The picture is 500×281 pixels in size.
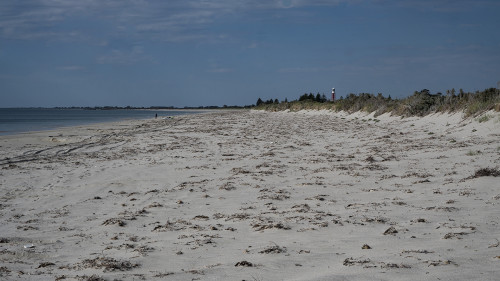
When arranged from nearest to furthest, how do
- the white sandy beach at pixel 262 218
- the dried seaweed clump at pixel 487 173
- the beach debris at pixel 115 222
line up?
the white sandy beach at pixel 262 218, the beach debris at pixel 115 222, the dried seaweed clump at pixel 487 173

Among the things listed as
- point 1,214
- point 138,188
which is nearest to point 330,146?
point 138,188

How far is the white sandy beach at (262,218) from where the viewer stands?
13.6 feet

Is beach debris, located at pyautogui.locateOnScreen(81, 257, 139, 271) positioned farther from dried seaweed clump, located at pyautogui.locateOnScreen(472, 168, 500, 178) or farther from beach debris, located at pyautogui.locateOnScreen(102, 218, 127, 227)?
dried seaweed clump, located at pyautogui.locateOnScreen(472, 168, 500, 178)

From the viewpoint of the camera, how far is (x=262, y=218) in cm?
612

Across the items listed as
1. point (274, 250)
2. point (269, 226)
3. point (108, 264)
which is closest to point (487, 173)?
point (269, 226)

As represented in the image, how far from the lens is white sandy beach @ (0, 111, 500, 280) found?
416 centimetres

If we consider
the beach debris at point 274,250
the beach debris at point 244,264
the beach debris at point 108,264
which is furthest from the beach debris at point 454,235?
the beach debris at point 108,264

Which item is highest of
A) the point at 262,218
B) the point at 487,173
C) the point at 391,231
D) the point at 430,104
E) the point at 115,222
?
the point at 430,104

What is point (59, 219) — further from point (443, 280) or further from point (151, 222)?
point (443, 280)

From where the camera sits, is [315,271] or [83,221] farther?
[83,221]

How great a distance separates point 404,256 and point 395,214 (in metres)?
1.80

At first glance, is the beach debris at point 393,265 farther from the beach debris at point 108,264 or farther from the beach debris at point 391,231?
the beach debris at point 108,264

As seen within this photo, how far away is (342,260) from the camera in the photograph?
13.7ft

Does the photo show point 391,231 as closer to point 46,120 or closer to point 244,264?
point 244,264
